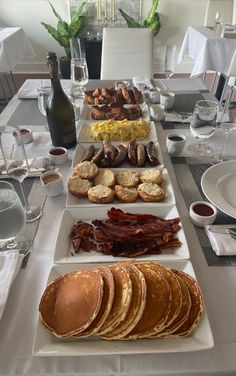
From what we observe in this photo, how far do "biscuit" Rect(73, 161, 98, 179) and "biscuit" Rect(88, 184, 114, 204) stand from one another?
0.07 m

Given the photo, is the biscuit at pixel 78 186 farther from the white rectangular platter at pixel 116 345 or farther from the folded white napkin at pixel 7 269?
the white rectangular platter at pixel 116 345

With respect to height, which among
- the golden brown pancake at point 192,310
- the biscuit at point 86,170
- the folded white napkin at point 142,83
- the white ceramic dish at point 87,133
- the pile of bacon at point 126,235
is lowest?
the folded white napkin at point 142,83

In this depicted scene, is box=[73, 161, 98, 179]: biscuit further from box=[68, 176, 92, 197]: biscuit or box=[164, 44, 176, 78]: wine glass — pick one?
box=[164, 44, 176, 78]: wine glass

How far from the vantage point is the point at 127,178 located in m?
0.89

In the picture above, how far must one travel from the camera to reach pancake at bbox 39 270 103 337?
493 millimetres

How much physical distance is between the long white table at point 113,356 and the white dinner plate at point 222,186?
130mm

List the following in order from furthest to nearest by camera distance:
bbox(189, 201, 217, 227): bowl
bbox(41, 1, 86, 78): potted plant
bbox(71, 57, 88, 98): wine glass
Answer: bbox(41, 1, 86, 78): potted plant < bbox(71, 57, 88, 98): wine glass < bbox(189, 201, 217, 227): bowl

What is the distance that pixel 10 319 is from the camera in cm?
56

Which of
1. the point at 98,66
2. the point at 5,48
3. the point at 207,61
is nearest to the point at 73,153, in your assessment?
the point at 207,61

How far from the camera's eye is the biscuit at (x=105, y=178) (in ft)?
2.82

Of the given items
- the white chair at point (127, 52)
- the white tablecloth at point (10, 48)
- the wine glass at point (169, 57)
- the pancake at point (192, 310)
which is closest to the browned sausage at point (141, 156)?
the pancake at point (192, 310)

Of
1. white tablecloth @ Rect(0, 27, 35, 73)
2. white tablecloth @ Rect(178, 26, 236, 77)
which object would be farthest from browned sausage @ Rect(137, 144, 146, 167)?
white tablecloth @ Rect(0, 27, 35, 73)

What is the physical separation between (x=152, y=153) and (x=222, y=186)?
0.27 meters

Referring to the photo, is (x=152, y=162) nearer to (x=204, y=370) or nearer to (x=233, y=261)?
(x=233, y=261)
